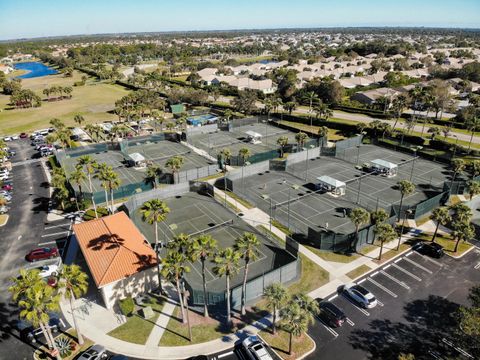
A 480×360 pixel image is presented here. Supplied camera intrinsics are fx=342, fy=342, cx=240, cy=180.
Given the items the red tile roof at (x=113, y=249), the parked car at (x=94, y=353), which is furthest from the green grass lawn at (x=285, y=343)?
the red tile roof at (x=113, y=249)

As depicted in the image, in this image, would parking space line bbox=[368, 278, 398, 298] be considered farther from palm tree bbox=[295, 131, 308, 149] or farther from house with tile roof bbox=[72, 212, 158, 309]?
palm tree bbox=[295, 131, 308, 149]

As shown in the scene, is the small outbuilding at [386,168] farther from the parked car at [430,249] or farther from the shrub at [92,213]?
the shrub at [92,213]

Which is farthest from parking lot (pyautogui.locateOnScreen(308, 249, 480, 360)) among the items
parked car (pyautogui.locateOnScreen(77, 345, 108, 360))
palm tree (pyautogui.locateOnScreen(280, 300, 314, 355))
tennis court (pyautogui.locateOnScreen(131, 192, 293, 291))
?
parked car (pyautogui.locateOnScreen(77, 345, 108, 360))

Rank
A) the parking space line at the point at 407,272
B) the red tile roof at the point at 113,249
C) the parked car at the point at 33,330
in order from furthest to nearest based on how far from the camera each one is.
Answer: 1. the parking space line at the point at 407,272
2. the red tile roof at the point at 113,249
3. the parked car at the point at 33,330

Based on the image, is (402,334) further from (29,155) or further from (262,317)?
(29,155)

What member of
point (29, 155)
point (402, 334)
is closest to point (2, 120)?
point (29, 155)

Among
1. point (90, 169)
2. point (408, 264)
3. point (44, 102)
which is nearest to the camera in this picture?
point (408, 264)

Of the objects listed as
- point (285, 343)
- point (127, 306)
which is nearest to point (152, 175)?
point (127, 306)
